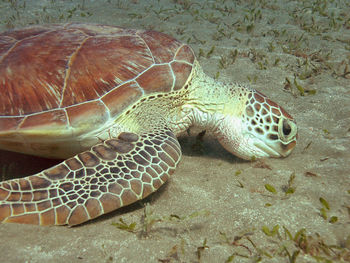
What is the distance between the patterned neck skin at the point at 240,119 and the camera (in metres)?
2.28

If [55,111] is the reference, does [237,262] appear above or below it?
below

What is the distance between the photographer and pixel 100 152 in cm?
188

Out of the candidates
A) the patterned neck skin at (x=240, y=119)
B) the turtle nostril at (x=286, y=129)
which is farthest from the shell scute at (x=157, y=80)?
the turtle nostril at (x=286, y=129)

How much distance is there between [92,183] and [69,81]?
2.50 ft

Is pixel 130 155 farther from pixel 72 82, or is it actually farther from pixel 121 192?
pixel 72 82

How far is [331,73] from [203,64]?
5.01 feet

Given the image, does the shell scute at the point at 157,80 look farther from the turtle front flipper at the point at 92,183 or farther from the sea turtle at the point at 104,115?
the turtle front flipper at the point at 92,183

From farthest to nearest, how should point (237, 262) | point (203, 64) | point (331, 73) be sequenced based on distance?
point (203, 64) < point (331, 73) < point (237, 262)

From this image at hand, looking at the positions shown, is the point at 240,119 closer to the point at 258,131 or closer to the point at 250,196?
the point at 258,131

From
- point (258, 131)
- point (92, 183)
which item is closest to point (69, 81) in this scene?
point (92, 183)

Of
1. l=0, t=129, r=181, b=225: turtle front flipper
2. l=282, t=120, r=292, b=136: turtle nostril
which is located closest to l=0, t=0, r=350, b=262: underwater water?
l=0, t=129, r=181, b=225: turtle front flipper

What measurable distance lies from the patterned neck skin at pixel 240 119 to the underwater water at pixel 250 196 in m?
0.11

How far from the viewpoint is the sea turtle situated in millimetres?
1637

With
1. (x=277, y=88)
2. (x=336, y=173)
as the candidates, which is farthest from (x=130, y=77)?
(x=277, y=88)
